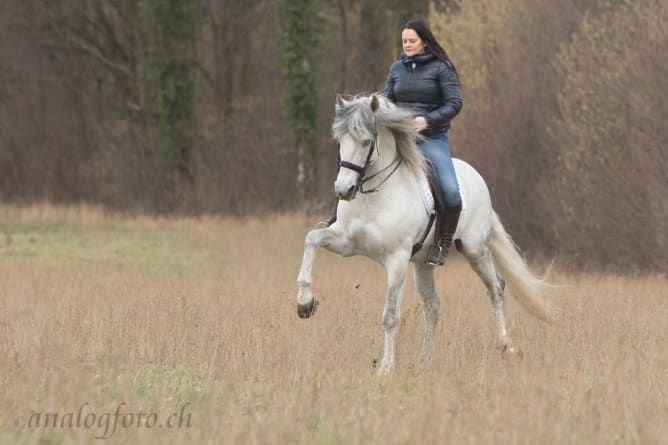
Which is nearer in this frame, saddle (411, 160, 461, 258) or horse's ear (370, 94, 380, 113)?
horse's ear (370, 94, 380, 113)

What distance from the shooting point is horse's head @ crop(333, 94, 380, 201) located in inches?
318

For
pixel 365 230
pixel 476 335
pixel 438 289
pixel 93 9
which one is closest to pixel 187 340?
pixel 365 230

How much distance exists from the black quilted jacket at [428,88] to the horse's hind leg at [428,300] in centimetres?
135

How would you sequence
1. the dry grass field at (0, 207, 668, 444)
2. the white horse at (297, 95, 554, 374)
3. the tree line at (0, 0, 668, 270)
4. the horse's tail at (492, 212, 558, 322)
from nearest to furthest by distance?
the dry grass field at (0, 207, 668, 444)
the white horse at (297, 95, 554, 374)
the horse's tail at (492, 212, 558, 322)
the tree line at (0, 0, 668, 270)

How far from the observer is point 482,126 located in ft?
68.9

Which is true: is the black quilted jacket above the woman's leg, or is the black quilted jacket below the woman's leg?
above

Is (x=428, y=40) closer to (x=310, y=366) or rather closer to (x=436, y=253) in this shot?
(x=436, y=253)

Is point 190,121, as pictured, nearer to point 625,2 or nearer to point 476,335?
point 625,2

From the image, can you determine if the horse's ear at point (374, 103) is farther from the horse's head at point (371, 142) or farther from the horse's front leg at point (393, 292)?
the horse's front leg at point (393, 292)

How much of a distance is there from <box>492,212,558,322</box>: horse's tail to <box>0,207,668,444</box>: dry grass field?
24 centimetres

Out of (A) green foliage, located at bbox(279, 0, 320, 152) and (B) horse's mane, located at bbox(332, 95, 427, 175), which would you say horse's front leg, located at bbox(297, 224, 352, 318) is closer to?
(B) horse's mane, located at bbox(332, 95, 427, 175)

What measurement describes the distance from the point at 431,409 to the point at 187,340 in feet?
11.0

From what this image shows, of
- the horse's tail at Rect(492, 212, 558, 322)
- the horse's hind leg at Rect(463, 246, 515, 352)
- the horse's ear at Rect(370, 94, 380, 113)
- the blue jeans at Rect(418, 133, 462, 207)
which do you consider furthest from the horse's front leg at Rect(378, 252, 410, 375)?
the horse's tail at Rect(492, 212, 558, 322)

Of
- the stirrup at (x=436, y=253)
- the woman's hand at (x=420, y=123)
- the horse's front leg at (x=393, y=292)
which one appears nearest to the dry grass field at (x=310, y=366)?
the horse's front leg at (x=393, y=292)
